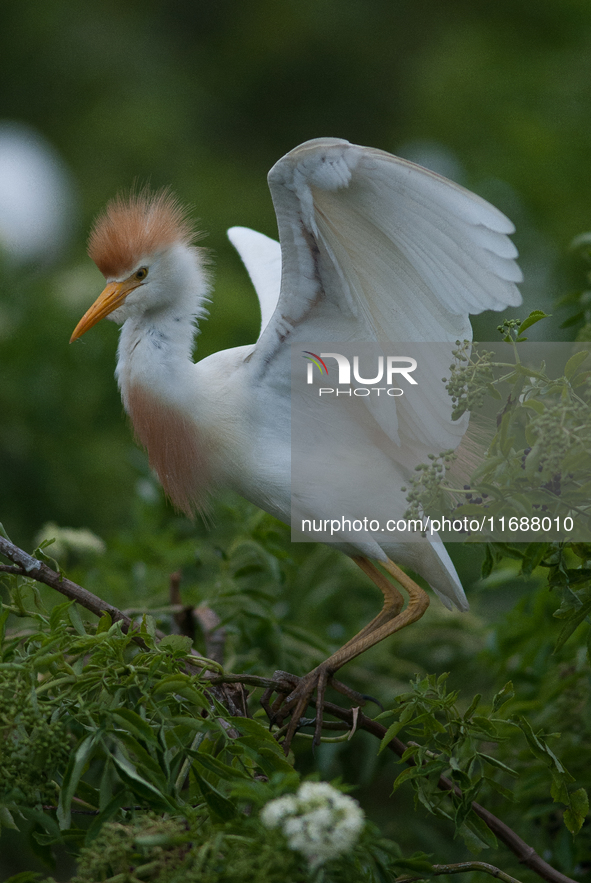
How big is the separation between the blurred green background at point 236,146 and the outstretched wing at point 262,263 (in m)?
0.14

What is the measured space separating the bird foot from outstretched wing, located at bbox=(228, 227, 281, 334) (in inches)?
26.8

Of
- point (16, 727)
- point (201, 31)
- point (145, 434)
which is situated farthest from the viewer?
point (201, 31)

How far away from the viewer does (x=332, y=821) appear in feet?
2.28

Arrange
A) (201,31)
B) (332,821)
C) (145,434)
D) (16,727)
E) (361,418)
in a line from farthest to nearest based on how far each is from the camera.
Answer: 1. (201,31)
2. (145,434)
3. (361,418)
4. (16,727)
5. (332,821)

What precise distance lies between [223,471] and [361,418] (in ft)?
0.76

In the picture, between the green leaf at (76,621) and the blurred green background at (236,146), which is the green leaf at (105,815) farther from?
the blurred green background at (236,146)

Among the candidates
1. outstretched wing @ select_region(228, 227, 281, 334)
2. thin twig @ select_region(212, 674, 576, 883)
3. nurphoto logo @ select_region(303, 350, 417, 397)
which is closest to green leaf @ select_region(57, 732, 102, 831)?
thin twig @ select_region(212, 674, 576, 883)

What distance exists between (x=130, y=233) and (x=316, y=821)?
3.43 ft

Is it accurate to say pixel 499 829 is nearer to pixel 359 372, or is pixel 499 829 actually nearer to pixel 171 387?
pixel 359 372

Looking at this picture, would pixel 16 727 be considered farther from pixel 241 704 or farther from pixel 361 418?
pixel 361 418

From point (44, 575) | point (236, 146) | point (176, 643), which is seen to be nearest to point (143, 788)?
point (176, 643)

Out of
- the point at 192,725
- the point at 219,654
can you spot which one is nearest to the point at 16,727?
the point at 192,725

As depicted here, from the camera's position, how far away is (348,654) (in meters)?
1.34

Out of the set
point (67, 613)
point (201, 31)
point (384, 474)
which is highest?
point (201, 31)
